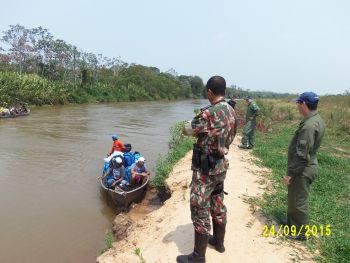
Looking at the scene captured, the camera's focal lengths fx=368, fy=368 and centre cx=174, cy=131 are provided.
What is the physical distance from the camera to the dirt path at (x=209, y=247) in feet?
15.6

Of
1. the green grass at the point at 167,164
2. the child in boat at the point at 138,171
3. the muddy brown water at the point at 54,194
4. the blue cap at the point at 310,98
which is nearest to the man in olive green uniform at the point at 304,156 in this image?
the blue cap at the point at 310,98

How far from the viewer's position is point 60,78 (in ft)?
173

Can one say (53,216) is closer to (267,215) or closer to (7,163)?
(267,215)

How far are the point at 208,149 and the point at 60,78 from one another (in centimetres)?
5194

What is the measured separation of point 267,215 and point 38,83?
3784 cm

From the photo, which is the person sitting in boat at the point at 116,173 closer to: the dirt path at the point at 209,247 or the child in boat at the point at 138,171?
the child in boat at the point at 138,171

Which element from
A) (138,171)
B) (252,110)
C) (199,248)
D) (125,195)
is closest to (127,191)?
(125,195)

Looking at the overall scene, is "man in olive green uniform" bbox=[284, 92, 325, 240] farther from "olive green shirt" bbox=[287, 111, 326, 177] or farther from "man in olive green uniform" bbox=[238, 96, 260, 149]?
"man in olive green uniform" bbox=[238, 96, 260, 149]

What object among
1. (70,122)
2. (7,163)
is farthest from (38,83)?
(7,163)

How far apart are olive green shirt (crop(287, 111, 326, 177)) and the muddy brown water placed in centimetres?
406

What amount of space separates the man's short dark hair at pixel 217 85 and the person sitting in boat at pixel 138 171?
219 inches

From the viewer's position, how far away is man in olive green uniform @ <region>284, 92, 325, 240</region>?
183 inches

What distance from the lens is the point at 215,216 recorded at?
4.50 metres

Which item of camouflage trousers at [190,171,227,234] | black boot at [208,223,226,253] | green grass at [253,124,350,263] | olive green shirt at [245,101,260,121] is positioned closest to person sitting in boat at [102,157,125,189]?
green grass at [253,124,350,263]
